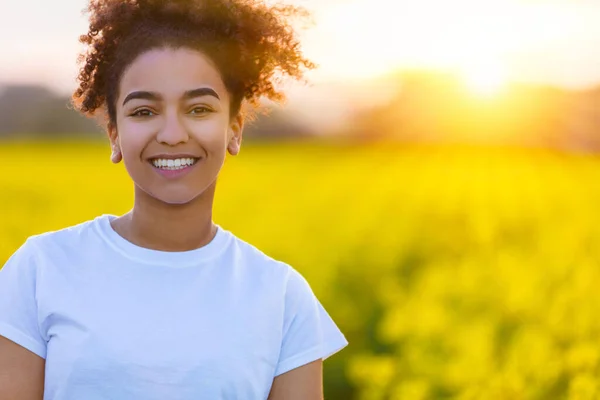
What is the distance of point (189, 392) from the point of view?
2.20m

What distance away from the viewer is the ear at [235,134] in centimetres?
241

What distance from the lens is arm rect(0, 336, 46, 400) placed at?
219 cm

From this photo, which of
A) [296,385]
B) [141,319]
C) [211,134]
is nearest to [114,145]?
[211,134]

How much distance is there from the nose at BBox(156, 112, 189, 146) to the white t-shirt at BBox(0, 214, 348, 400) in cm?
27

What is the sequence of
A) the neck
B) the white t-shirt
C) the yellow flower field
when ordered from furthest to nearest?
the yellow flower field → the neck → the white t-shirt

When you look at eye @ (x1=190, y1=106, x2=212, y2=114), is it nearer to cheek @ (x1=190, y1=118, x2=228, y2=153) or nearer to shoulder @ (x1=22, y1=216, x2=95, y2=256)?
cheek @ (x1=190, y1=118, x2=228, y2=153)

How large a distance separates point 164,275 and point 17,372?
1.24 feet

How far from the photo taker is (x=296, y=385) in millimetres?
2363

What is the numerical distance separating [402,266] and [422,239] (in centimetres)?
13

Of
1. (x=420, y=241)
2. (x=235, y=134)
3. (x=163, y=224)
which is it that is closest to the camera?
(x=163, y=224)

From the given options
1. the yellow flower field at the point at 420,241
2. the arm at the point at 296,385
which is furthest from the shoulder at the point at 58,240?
the yellow flower field at the point at 420,241

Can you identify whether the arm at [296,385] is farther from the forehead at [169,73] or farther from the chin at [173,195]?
the forehead at [169,73]

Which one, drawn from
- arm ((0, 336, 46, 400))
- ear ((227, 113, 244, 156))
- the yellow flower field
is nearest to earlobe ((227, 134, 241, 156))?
ear ((227, 113, 244, 156))

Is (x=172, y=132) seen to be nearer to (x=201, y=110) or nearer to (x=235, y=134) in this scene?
(x=201, y=110)
